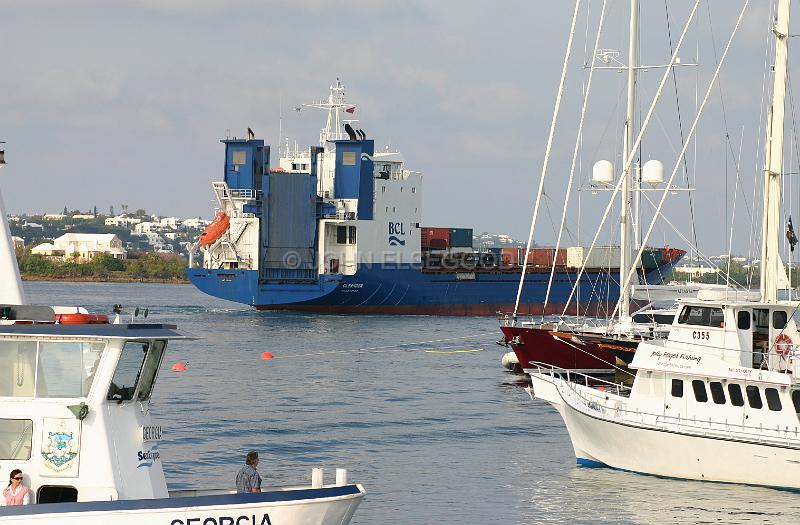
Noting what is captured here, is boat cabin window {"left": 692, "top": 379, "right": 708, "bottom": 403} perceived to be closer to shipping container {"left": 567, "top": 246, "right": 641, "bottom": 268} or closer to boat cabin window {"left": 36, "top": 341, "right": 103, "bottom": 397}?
boat cabin window {"left": 36, "top": 341, "right": 103, "bottom": 397}

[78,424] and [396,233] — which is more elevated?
[396,233]

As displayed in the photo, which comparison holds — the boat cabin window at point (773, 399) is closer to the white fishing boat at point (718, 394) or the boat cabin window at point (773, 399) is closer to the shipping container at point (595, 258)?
the white fishing boat at point (718, 394)

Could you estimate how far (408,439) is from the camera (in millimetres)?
31156

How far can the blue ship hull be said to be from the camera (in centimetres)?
7944

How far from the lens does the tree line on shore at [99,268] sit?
18338cm

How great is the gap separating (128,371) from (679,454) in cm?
1259

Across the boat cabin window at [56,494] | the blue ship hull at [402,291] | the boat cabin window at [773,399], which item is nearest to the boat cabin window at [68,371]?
the boat cabin window at [56,494]

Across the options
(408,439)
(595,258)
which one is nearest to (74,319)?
(408,439)

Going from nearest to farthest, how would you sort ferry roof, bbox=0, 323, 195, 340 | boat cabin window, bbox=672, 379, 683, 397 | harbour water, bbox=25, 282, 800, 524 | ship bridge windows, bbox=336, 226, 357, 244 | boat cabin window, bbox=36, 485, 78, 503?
ferry roof, bbox=0, 323, 195, 340 < boat cabin window, bbox=36, 485, 78, 503 < harbour water, bbox=25, 282, 800, 524 < boat cabin window, bbox=672, 379, 683, 397 < ship bridge windows, bbox=336, 226, 357, 244

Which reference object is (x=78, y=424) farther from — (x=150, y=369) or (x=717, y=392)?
(x=717, y=392)

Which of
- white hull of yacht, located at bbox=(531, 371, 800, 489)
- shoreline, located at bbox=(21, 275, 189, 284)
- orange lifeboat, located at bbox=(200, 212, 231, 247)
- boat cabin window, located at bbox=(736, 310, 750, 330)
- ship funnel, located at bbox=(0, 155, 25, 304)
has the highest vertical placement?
orange lifeboat, located at bbox=(200, 212, 231, 247)

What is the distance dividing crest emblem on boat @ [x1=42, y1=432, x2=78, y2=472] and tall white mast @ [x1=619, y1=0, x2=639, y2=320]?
2668 cm

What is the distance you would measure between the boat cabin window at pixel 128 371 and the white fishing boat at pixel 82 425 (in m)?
0.01

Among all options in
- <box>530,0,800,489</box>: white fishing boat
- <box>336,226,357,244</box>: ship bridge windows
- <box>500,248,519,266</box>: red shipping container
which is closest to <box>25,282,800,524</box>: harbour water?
<box>530,0,800,489</box>: white fishing boat
